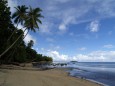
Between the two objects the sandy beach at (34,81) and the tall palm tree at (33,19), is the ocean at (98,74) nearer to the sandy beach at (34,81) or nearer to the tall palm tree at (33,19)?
the sandy beach at (34,81)

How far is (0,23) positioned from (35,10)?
7780 millimetres

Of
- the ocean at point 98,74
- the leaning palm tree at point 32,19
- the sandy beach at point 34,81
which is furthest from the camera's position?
the leaning palm tree at point 32,19

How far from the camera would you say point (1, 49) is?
48.8 meters

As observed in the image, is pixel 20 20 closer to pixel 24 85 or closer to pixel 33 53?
pixel 24 85

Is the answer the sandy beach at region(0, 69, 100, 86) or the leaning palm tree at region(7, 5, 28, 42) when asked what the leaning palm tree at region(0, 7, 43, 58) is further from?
the sandy beach at region(0, 69, 100, 86)

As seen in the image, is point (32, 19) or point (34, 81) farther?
point (32, 19)

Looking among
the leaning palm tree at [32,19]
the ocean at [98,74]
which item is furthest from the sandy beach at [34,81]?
the leaning palm tree at [32,19]

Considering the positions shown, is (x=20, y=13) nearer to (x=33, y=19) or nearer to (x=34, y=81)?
(x=33, y=19)

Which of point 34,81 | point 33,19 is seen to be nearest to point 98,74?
point 33,19

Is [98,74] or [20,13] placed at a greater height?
[20,13]

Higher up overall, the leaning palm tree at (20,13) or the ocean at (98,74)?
the leaning palm tree at (20,13)

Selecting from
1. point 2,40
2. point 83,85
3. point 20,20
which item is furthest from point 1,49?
point 83,85

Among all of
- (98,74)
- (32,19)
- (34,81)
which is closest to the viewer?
(34,81)

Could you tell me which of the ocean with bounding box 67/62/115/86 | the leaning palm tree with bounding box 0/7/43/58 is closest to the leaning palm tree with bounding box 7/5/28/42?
the leaning palm tree with bounding box 0/7/43/58
